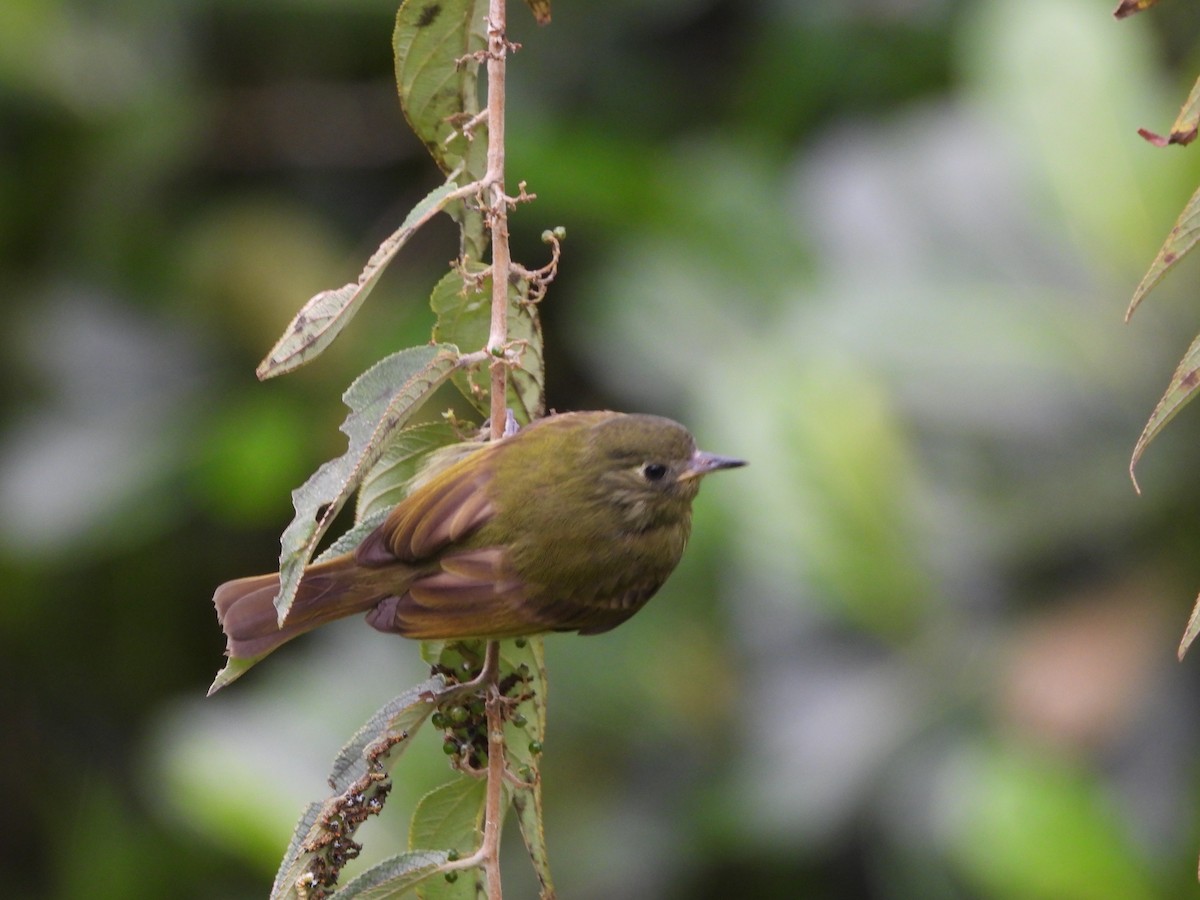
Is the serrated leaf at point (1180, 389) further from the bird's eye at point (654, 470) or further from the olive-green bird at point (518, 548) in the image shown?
the bird's eye at point (654, 470)

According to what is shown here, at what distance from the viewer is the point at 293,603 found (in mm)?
1999

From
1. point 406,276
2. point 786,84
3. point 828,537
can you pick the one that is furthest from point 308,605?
point 786,84

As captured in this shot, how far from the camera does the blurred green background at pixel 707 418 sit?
358cm

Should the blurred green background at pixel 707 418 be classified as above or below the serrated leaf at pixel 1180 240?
above

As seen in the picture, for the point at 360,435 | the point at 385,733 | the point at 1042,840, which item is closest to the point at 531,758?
the point at 385,733

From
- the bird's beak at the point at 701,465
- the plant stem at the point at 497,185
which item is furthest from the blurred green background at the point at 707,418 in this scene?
the plant stem at the point at 497,185

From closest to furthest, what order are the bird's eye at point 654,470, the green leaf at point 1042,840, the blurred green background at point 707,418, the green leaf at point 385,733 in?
the green leaf at point 385,733, the bird's eye at point 654,470, the green leaf at point 1042,840, the blurred green background at point 707,418

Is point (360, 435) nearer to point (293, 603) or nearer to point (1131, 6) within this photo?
point (293, 603)

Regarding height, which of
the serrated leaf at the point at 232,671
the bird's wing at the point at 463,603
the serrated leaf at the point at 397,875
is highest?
the bird's wing at the point at 463,603

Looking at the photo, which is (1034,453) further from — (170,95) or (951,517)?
(170,95)

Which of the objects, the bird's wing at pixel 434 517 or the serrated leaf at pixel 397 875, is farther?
the bird's wing at pixel 434 517

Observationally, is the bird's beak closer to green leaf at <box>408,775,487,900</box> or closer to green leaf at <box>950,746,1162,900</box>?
green leaf at <box>408,775,487,900</box>

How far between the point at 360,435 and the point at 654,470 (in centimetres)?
68

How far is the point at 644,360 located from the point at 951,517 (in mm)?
962
